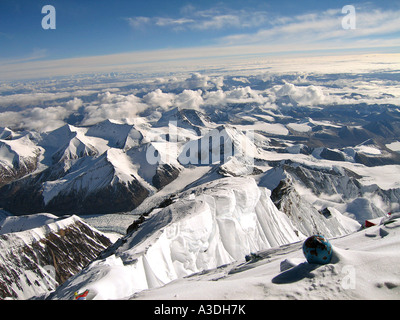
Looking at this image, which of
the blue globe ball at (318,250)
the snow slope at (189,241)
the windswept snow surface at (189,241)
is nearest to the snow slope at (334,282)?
the blue globe ball at (318,250)

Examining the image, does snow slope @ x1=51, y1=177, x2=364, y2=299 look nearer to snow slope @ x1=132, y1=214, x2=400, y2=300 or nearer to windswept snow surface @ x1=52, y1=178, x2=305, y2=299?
windswept snow surface @ x1=52, y1=178, x2=305, y2=299

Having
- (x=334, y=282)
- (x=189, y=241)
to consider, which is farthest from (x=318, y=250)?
(x=189, y=241)

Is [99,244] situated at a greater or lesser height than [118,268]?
lesser

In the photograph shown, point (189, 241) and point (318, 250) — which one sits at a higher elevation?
point (318, 250)

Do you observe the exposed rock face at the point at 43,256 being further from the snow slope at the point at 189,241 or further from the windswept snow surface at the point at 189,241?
the windswept snow surface at the point at 189,241

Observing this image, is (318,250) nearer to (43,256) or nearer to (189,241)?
(189,241)
